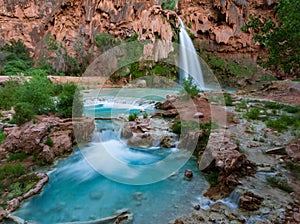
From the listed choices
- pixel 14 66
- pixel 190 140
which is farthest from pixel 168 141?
pixel 14 66

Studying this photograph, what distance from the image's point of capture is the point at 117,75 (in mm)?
21844

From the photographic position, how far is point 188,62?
80.2 feet

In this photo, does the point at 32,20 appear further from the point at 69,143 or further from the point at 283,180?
the point at 283,180

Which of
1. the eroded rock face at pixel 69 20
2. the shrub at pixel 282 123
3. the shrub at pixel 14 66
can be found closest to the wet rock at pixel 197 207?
the shrub at pixel 282 123

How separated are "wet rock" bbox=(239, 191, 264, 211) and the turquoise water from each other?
33.3 inches

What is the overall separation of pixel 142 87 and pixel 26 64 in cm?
1300

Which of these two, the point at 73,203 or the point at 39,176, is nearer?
the point at 73,203

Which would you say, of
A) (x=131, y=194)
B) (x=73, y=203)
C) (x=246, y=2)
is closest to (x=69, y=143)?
(x=73, y=203)

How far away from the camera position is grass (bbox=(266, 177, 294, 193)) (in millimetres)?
4145

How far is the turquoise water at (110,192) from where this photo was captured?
Answer: 12.9 ft

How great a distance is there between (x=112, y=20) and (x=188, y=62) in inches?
423

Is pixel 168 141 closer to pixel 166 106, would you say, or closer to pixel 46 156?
pixel 46 156

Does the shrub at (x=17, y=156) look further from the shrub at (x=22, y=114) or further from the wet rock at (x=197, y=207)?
the wet rock at (x=197, y=207)

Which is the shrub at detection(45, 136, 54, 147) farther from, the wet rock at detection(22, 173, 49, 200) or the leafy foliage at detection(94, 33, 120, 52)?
the leafy foliage at detection(94, 33, 120, 52)
